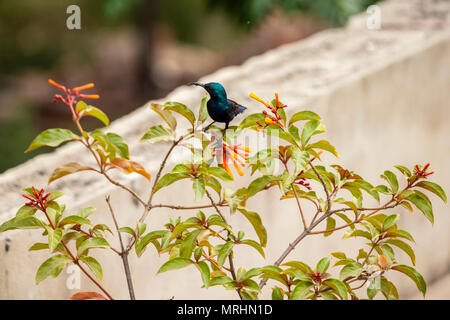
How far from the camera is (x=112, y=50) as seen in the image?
437 inches

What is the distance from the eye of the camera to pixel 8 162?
646 cm

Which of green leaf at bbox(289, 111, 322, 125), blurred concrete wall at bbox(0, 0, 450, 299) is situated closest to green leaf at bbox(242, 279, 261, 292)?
green leaf at bbox(289, 111, 322, 125)

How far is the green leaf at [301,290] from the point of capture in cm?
184

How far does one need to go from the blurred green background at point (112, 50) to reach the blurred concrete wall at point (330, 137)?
376 cm

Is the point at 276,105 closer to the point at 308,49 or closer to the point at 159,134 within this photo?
the point at 159,134

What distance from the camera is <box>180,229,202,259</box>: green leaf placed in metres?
1.88

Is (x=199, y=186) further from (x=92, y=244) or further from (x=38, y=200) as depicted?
(x=38, y=200)

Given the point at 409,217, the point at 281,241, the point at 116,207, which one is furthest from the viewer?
the point at 409,217

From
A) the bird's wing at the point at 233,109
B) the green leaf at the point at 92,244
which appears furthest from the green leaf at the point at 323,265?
the green leaf at the point at 92,244

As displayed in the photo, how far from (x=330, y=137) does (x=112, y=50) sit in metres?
8.39

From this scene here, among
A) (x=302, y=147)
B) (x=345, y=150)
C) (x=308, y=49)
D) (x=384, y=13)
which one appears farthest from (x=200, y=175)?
(x=384, y=13)

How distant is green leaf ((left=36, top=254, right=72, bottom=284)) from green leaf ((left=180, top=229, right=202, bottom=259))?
34 centimetres
